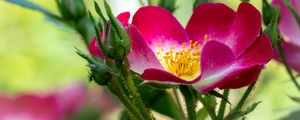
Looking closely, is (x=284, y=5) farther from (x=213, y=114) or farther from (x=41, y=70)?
(x=41, y=70)

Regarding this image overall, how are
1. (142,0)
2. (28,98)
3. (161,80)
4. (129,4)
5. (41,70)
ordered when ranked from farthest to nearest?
(41,70) → (129,4) → (142,0) → (28,98) → (161,80)

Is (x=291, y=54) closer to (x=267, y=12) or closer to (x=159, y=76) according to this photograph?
(x=267, y=12)

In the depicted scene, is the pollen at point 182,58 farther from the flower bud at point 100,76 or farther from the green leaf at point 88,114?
the green leaf at point 88,114

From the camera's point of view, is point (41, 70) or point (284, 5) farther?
point (41, 70)

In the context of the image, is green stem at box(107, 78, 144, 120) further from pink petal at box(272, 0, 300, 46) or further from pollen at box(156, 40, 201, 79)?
pink petal at box(272, 0, 300, 46)

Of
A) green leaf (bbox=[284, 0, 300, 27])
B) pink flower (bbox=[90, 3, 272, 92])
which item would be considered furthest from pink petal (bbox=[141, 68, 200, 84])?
green leaf (bbox=[284, 0, 300, 27])

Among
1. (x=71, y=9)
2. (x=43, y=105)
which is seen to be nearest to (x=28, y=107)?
(x=43, y=105)

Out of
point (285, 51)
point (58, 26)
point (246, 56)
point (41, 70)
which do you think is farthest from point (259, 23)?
point (41, 70)
